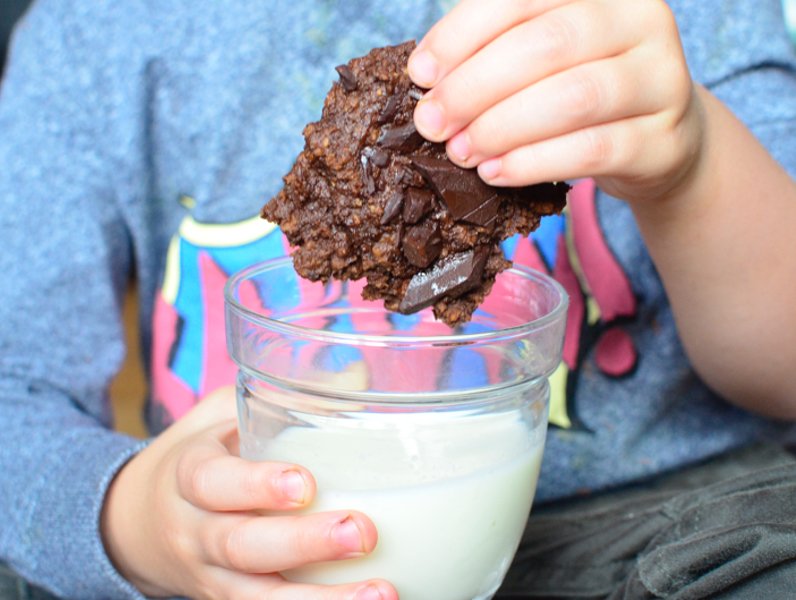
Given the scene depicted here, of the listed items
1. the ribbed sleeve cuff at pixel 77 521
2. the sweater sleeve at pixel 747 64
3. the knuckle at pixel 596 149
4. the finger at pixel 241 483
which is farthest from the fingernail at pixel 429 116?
the sweater sleeve at pixel 747 64

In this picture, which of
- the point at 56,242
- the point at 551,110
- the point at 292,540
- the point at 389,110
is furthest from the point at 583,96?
the point at 56,242

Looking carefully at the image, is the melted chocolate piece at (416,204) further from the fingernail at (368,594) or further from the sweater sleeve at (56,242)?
the sweater sleeve at (56,242)

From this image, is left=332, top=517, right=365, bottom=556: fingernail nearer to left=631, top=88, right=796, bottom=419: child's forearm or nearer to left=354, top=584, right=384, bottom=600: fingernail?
left=354, top=584, right=384, bottom=600: fingernail

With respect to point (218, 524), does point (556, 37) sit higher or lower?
higher

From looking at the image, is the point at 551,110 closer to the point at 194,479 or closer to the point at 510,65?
the point at 510,65

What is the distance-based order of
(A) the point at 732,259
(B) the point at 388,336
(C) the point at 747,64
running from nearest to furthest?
1. (B) the point at 388,336
2. (A) the point at 732,259
3. (C) the point at 747,64

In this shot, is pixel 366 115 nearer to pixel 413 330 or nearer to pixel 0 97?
pixel 413 330
